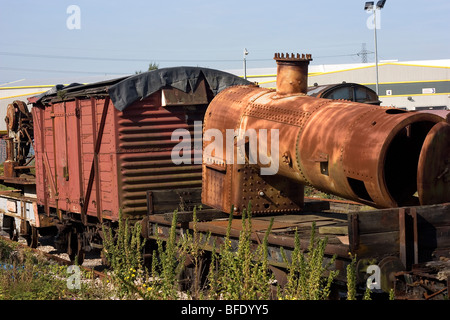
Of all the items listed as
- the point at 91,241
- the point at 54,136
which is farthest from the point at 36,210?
the point at 91,241

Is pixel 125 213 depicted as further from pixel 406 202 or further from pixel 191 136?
pixel 406 202

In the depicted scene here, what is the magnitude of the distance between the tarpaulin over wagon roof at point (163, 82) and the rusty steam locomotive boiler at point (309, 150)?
56.0 inches

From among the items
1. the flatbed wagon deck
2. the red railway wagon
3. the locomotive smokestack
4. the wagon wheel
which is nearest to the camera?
the flatbed wagon deck

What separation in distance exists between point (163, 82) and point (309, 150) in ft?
13.5

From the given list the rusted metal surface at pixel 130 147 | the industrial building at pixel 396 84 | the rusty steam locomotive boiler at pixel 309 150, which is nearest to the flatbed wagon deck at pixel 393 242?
the rusty steam locomotive boiler at pixel 309 150

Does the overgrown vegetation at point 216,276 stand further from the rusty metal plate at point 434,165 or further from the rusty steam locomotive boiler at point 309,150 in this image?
the rusty metal plate at point 434,165

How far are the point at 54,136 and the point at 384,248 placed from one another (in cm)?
946

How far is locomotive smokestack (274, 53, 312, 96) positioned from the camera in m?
8.84

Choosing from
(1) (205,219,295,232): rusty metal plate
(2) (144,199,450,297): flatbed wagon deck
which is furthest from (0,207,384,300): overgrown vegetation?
(1) (205,219,295,232): rusty metal plate

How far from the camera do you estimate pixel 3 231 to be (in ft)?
57.8

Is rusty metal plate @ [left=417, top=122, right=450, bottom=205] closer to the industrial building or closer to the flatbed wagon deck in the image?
the flatbed wagon deck

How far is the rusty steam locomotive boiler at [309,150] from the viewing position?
21.4 ft

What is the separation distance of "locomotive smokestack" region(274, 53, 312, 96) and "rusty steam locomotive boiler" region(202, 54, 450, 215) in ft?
0.05
